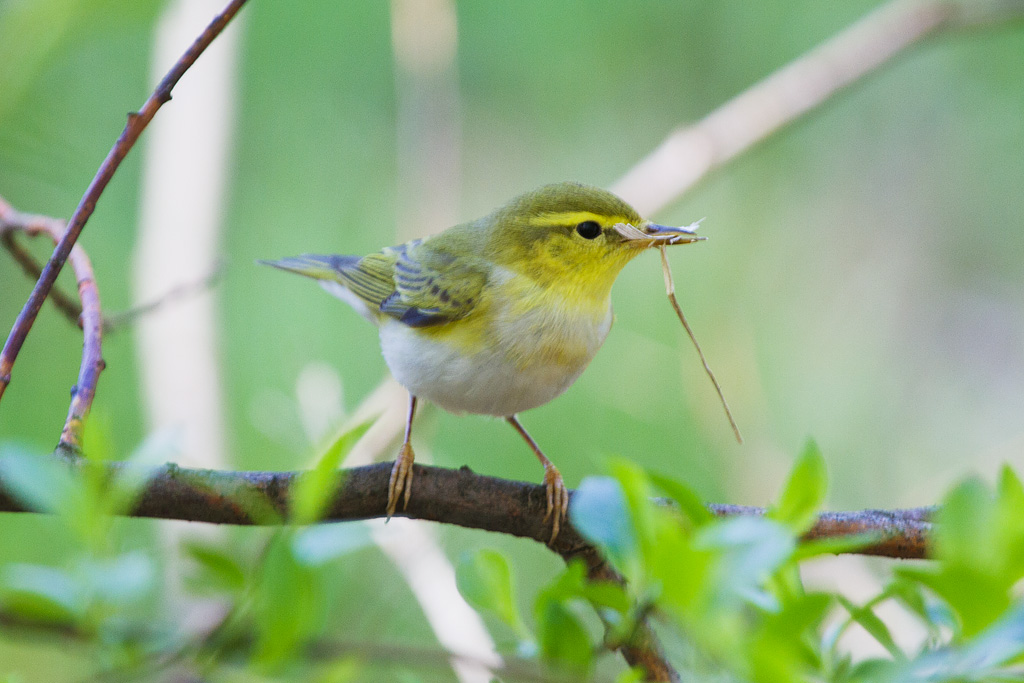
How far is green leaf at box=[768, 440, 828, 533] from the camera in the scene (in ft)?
2.87

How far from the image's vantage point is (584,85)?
4.43 m

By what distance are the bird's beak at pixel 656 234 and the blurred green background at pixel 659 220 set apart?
112 cm

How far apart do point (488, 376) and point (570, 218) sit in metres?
0.60

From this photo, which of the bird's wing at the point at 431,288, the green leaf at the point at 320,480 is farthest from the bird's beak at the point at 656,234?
the green leaf at the point at 320,480

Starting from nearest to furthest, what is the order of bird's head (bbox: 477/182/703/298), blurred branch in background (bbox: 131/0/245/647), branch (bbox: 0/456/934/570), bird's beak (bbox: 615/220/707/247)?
branch (bbox: 0/456/934/570), bird's beak (bbox: 615/220/707/247), bird's head (bbox: 477/182/703/298), blurred branch in background (bbox: 131/0/245/647)

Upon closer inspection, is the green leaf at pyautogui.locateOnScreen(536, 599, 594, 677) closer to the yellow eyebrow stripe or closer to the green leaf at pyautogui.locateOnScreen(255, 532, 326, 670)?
the green leaf at pyautogui.locateOnScreen(255, 532, 326, 670)

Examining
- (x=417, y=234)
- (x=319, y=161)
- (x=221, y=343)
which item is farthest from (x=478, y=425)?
(x=319, y=161)

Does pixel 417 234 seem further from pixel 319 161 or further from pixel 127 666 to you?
pixel 127 666

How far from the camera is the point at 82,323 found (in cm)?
146

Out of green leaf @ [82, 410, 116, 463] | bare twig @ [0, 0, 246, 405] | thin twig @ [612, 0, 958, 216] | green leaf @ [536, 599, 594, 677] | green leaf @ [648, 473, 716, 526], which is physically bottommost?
green leaf @ [536, 599, 594, 677]

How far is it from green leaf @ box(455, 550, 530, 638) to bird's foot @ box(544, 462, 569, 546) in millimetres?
559

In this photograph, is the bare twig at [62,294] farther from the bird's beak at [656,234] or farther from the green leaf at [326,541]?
the bird's beak at [656,234]

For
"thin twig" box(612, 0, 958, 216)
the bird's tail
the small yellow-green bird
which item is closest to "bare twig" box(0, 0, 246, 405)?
the small yellow-green bird

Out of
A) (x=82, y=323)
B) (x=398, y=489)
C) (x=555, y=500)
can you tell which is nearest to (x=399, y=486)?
(x=398, y=489)
